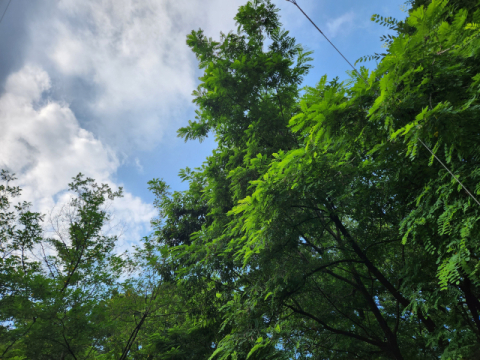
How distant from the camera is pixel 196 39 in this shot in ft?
25.8

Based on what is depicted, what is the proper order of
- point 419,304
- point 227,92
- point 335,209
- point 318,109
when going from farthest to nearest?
point 227,92 < point 335,209 < point 419,304 < point 318,109

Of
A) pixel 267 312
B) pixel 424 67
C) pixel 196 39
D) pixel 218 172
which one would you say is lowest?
pixel 267 312

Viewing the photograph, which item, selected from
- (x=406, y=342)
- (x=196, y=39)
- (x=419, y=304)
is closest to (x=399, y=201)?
(x=419, y=304)

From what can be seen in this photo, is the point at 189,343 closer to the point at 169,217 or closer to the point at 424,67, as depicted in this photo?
the point at 169,217

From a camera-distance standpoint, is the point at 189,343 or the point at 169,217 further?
the point at 169,217

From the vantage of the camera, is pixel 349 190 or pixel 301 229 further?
pixel 301 229

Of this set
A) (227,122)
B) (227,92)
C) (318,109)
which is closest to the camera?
(318,109)

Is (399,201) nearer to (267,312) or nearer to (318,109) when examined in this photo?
(318,109)

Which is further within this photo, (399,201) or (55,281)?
(55,281)

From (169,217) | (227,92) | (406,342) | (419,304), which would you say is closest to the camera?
(419,304)

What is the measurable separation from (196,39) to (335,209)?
6.83m

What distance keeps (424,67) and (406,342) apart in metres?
6.83

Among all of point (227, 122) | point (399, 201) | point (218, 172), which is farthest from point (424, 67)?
point (218, 172)

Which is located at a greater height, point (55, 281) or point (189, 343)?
point (55, 281)
